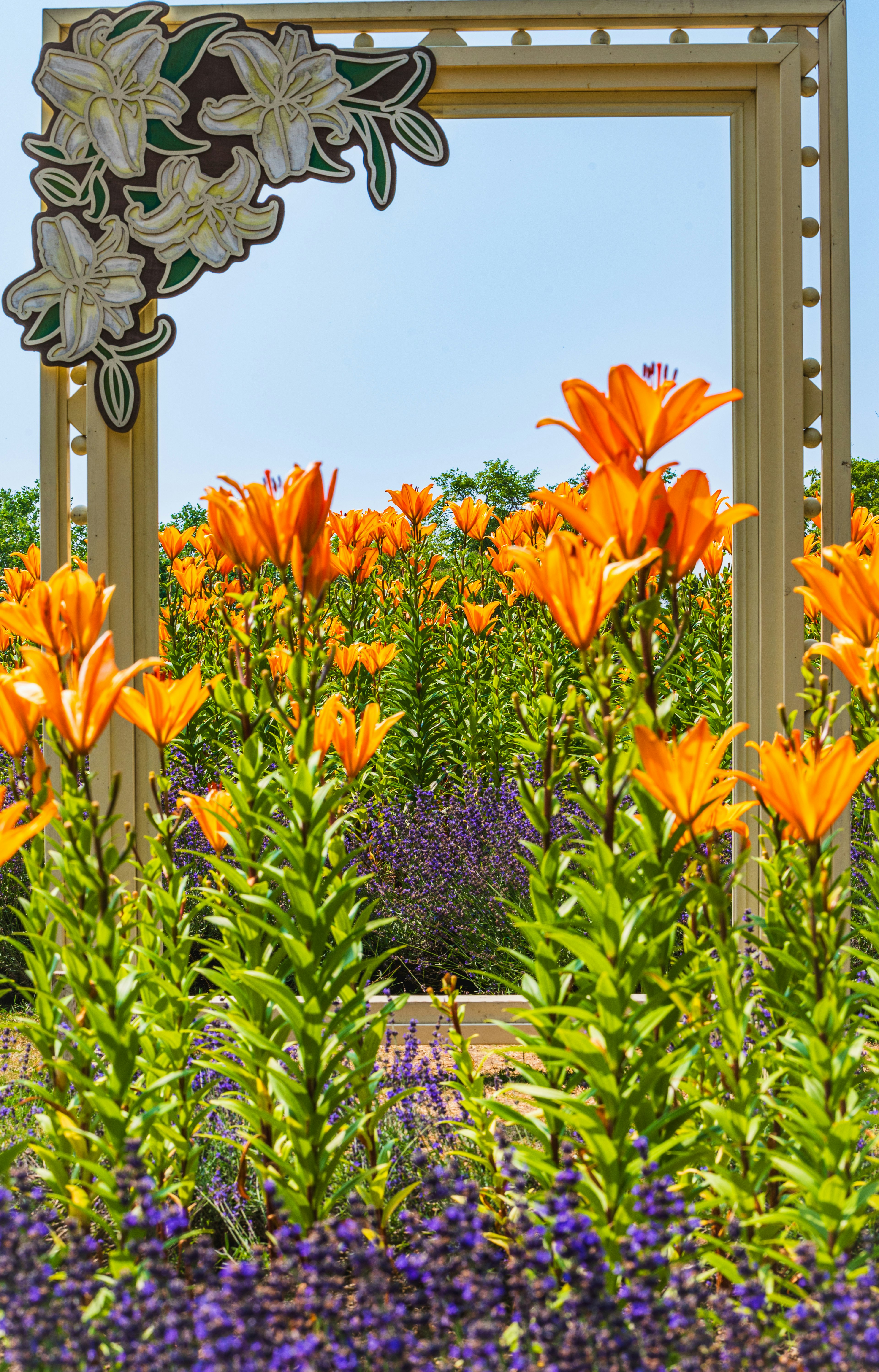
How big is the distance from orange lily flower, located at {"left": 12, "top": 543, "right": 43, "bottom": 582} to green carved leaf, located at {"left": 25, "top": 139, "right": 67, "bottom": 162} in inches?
93.1

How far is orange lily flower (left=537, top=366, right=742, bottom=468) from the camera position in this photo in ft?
4.96

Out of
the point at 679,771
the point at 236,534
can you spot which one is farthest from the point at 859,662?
the point at 236,534

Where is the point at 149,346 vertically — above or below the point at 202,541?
above

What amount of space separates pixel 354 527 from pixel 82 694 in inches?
131

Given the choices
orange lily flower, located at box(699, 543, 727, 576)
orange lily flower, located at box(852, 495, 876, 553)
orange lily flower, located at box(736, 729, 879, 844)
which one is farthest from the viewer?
orange lily flower, located at box(699, 543, 727, 576)

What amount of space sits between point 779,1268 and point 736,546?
2.27 metres

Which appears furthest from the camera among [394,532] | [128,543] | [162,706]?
[394,532]

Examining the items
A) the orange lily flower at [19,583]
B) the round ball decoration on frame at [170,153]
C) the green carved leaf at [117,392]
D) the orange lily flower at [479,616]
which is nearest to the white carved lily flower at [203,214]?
the round ball decoration on frame at [170,153]

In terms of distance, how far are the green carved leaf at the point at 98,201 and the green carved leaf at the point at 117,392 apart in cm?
48

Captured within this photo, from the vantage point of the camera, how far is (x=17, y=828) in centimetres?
162

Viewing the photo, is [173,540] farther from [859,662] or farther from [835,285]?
[859,662]

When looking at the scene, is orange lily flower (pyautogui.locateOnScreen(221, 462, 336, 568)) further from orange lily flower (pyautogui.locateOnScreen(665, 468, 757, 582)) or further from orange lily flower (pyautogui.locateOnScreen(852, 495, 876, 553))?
orange lily flower (pyautogui.locateOnScreen(852, 495, 876, 553))

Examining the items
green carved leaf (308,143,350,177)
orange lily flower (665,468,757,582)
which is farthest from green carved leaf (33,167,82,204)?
orange lily flower (665,468,757,582)

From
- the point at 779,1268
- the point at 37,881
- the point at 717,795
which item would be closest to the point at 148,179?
the point at 37,881
